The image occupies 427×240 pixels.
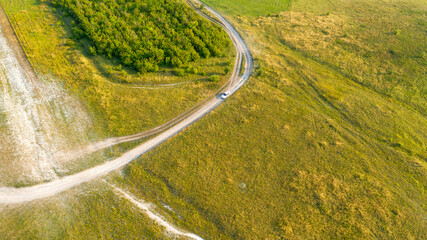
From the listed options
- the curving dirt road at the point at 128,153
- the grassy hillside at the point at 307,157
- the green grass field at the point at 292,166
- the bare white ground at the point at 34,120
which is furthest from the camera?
the bare white ground at the point at 34,120

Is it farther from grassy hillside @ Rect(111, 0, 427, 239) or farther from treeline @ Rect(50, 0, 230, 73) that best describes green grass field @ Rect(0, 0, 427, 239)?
treeline @ Rect(50, 0, 230, 73)

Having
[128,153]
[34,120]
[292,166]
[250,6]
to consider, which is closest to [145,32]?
[34,120]

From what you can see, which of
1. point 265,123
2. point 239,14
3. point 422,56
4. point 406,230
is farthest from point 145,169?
point 422,56

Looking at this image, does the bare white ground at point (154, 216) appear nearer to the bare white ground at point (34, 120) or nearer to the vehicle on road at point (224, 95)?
the bare white ground at point (34, 120)

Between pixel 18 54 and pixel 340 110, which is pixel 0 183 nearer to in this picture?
pixel 18 54

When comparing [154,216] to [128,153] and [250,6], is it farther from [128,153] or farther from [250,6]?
[250,6]

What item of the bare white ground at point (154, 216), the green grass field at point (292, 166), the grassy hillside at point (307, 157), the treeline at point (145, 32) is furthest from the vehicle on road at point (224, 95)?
the bare white ground at point (154, 216)

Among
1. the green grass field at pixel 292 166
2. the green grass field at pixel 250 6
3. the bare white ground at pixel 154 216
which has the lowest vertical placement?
the bare white ground at pixel 154 216

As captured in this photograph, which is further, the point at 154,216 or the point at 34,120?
the point at 34,120
